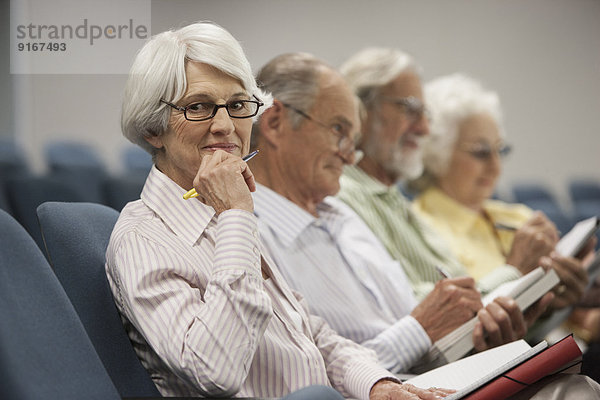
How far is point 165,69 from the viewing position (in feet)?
4.50

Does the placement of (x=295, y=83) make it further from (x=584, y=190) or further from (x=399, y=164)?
(x=584, y=190)

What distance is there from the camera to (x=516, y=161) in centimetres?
572

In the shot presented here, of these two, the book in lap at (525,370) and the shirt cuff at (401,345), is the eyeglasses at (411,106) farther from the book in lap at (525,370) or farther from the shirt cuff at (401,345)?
the book in lap at (525,370)

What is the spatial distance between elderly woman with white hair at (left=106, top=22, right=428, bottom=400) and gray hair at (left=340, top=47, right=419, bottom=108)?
4.28 feet

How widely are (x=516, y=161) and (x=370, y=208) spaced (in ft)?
11.6

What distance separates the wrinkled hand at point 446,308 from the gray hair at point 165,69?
2.76ft

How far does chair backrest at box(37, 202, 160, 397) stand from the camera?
135cm

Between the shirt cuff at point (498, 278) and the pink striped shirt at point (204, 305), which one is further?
the shirt cuff at point (498, 278)

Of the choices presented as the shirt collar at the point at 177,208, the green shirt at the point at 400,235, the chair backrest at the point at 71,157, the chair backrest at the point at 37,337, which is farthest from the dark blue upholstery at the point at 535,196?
the chair backrest at the point at 37,337

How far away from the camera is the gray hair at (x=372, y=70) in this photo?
9.16 ft

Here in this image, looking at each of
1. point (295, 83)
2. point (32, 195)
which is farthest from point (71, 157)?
point (295, 83)

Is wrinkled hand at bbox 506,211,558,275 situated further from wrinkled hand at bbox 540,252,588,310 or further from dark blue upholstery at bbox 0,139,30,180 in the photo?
dark blue upholstery at bbox 0,139,30,180

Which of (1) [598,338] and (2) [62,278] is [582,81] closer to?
(1) [598,338]

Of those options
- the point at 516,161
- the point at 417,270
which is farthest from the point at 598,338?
Answer: the point at 516,161
